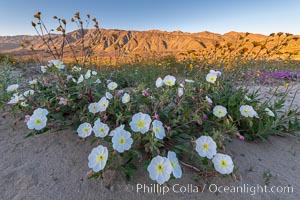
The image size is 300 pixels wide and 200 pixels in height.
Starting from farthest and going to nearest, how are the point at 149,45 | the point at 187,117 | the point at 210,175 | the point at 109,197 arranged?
the point at 149,45 → the point at 187,117 → the point at 210,175 → the point at 109,197

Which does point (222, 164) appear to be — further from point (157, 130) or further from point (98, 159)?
point (98, 159)

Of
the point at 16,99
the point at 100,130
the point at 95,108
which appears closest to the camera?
the point at 100,130

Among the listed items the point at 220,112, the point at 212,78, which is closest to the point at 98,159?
the point at 220,112

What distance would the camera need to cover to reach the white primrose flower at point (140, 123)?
1.17 m

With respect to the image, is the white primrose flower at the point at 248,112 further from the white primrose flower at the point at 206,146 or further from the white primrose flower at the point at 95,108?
the white primrose flower at the point at 95,108

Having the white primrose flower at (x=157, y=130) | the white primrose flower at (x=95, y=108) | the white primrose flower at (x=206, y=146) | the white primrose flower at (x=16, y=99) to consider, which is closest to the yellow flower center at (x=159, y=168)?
the white primrose flower at (x=157, y=130)

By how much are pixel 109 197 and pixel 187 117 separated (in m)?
0.88

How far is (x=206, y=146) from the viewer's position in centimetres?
115

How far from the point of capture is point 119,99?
1633 millimetres

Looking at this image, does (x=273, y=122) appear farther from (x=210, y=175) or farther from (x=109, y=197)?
(x=109, y=197)

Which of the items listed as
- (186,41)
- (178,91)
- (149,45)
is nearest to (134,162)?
(178,91)

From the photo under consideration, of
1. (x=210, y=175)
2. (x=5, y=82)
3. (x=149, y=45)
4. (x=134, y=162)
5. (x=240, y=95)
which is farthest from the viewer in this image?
(x=149, y=45)

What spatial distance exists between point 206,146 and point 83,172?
3.11ft

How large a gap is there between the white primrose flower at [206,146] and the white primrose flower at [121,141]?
463mm
